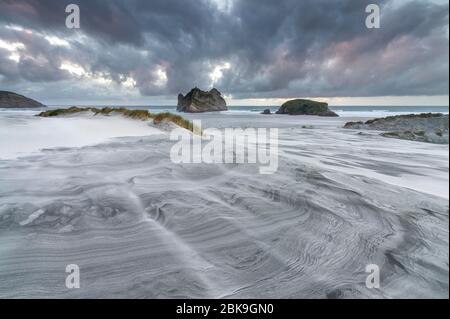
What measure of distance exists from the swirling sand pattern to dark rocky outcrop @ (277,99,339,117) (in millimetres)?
24514

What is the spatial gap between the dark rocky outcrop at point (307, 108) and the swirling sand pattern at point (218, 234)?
80.4 feet

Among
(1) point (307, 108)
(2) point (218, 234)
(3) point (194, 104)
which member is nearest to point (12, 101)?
(3) point (194, 104)

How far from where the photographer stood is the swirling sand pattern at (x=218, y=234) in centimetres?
120

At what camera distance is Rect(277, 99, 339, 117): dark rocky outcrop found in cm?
2544

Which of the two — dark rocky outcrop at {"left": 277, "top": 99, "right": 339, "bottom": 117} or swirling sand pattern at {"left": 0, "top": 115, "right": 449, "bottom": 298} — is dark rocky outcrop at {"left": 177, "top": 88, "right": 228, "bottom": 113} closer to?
swirling sand pattern at {"left": 0, "top": 115, "right": 449, "bottom": 298}

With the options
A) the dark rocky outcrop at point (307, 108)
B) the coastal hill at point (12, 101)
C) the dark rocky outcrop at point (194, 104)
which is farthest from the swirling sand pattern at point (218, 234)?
the dark rocky outcrop at point (307, 108)

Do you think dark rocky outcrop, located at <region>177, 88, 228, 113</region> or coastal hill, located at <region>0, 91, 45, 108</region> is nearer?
coastal hill, located at <region>0, 91, 45, 108</region>

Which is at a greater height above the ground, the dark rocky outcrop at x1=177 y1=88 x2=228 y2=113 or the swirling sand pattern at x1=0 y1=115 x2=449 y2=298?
the dark rocky outcrop at x1=177 y1=88 x2=228 y2=113

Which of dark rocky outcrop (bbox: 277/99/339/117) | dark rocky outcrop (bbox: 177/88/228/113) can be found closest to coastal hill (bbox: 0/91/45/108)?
dark rocky outcrop (bbox: 177/88/228/113)

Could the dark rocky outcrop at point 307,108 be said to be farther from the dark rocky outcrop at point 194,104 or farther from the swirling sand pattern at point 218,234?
the swirling sand pattern at point 218,234

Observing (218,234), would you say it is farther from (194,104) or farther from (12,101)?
(12,101)

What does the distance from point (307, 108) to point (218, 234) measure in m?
27.3

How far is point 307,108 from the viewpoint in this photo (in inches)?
1056

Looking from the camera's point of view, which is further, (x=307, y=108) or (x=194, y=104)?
(x=307, y=108)
